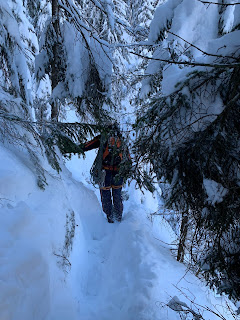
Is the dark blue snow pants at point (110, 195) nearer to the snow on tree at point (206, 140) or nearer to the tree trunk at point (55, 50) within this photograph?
the tree trunk at point (55, 50)

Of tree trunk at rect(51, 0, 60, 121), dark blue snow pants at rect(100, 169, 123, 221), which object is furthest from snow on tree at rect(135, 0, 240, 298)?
tree trunk at rect(51, 0, 60, 121)

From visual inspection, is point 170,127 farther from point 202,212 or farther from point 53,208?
point 53,208

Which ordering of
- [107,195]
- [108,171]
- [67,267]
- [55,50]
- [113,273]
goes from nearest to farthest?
[67,267] → [113,273] → [108,171] → [107,195] → [55,50]

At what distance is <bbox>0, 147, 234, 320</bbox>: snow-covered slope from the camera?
2.07 meters

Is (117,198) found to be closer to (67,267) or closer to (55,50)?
(67,267)

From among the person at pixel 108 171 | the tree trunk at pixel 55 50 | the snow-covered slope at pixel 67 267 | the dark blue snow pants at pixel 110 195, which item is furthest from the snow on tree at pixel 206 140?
the tree trunk at pixel 55 50

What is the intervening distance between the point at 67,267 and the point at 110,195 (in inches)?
103

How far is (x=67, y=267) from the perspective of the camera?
121 inches

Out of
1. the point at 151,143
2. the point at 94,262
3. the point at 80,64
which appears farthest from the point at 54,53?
the point at 94,262

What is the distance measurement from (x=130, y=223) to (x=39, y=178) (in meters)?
2.56

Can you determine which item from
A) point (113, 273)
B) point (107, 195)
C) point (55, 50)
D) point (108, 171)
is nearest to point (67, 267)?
point (113, 273)

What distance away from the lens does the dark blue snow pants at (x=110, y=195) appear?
5398 millimetres

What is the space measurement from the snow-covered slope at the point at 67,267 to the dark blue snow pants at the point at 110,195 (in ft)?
2.19

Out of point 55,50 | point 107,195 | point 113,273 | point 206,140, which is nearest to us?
point 206,140
